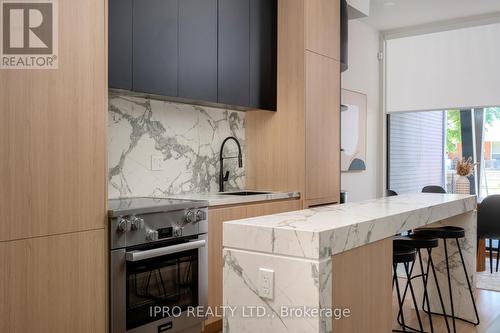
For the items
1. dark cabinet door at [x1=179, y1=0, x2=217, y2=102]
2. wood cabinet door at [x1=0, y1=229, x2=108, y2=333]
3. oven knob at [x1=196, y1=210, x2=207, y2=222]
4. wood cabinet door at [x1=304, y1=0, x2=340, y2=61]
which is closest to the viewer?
wood cabinet door at [x1=0, y1=229, x2=108, y2=333]

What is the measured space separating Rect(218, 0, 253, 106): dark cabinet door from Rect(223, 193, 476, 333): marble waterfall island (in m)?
1.59

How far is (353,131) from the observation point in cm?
567

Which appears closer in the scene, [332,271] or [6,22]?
[332,271]

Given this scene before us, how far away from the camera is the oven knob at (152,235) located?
102 inches

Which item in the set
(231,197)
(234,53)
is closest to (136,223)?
(231,197)

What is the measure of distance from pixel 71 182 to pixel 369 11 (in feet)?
14.2

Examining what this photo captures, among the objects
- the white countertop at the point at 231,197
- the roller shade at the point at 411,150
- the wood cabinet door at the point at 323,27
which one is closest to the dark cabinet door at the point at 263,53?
the wood cabinet door at the point at 323,27

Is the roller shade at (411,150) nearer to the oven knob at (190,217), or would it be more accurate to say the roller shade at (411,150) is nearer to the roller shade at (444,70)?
the roller shade at (444,70)

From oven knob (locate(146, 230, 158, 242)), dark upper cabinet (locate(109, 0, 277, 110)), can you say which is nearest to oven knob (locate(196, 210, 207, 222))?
oven knob (locate(146, 230, 158, 242))

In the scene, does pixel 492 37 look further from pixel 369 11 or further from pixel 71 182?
pixel 71 182

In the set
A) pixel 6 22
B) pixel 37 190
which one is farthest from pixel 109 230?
pixel 6 22

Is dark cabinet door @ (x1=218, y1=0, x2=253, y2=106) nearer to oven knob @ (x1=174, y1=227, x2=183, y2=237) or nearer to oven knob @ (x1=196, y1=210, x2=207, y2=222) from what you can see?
oven knob @ (x1=196, y1=210, x2=207, y2=222)

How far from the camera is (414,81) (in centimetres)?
610

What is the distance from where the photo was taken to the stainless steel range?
2459 mm
